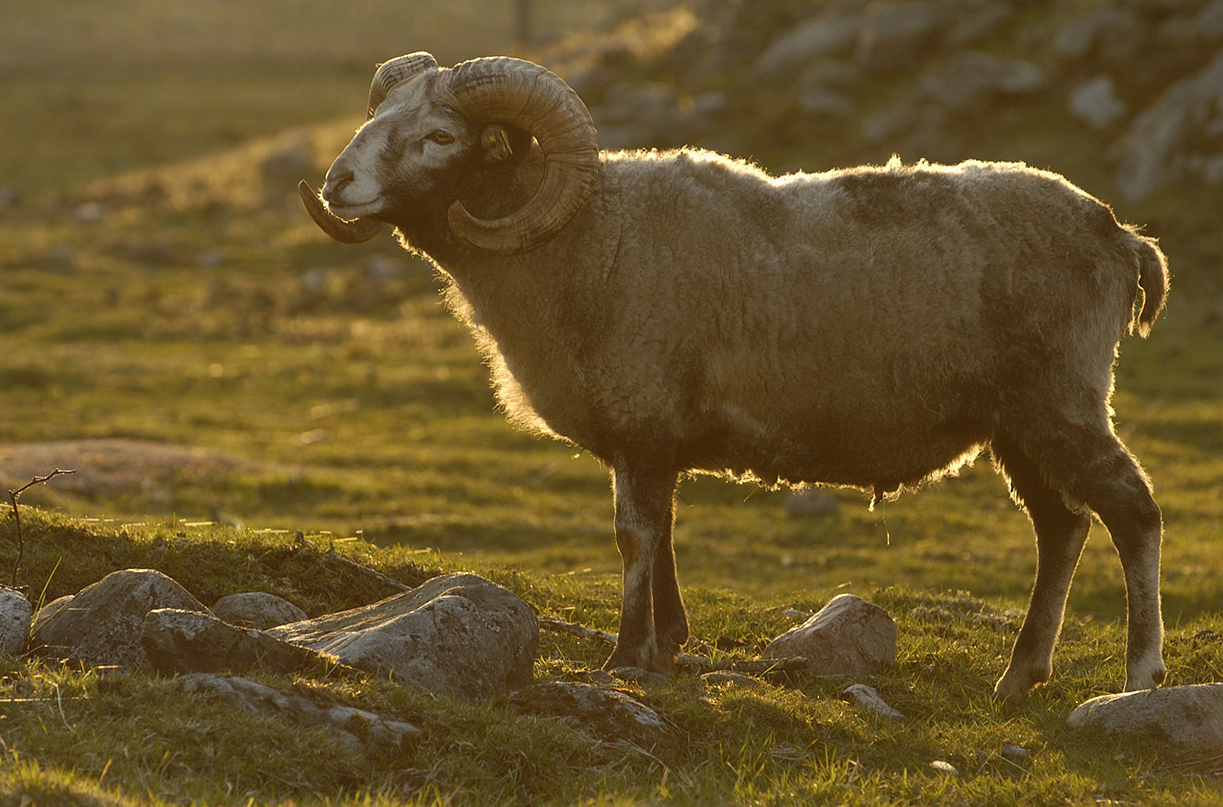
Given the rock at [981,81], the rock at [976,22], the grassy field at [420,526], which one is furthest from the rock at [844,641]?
the rock at [976,22]

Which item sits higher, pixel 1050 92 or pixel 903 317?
pixel 1050 92

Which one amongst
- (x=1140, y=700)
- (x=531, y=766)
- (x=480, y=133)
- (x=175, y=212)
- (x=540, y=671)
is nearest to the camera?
(x=531, y=766)

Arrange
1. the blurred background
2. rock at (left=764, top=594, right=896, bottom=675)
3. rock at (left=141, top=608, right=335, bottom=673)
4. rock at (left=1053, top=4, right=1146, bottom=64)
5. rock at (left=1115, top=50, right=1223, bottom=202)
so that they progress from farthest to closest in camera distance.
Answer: rock at (left=1053, top=4, right=1146, bottom=64) → rock at (left=1115, top=50, right=1223, bottom=202) → the blurred background → rock at (left=764, top=594, right=896, bottom=675) → rock at (left=141, top=608, right=335, bottom=673)

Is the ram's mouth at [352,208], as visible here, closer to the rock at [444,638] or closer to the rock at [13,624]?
the rock at [444,638]

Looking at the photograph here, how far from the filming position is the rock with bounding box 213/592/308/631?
9109 mm

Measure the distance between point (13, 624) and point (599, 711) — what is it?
3529 mm

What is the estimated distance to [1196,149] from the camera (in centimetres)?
2816

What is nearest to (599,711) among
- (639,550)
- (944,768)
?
(639,550)

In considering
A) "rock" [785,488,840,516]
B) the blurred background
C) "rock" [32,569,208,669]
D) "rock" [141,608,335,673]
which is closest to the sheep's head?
"rock" [32,569,208,669]

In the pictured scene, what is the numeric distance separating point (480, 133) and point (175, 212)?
3465cm

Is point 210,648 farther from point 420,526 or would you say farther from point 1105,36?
point 1105,36

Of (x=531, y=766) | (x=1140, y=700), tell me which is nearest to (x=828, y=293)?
(x=1140, y=700)

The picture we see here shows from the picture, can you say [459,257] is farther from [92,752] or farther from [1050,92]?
[1050,92]

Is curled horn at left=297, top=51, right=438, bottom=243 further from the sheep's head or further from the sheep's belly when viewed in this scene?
the sheep's belly
